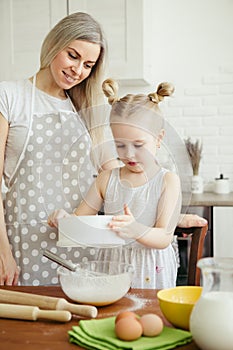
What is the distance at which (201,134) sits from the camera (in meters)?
3.77

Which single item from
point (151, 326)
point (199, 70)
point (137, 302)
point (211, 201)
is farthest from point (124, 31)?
point (151, 326)

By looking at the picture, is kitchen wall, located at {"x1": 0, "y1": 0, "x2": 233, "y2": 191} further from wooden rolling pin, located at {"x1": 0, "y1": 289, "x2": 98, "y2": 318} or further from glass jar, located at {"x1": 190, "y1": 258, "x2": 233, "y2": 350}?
glass jar, located at {"x1": 190, "y1": 258, "x2": 233, "y2": 350}

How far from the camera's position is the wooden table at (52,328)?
40.9 inches

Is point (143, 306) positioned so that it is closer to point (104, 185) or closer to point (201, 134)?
point (104, 185)

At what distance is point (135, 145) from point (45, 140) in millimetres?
480

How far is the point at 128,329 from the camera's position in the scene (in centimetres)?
101

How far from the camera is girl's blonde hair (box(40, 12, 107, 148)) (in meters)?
1.69

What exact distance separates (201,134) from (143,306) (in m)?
2.60

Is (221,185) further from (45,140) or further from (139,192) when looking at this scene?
(139,192)

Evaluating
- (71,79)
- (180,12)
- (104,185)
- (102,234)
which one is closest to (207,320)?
(102,234)

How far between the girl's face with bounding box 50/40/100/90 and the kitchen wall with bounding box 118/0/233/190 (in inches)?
77.7

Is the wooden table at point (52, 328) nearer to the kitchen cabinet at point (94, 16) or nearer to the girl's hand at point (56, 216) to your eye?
the girl's hand at point (56, 216)

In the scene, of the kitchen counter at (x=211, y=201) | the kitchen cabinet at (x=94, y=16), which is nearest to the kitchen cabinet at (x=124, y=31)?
the kitchen cabinet at (x=94, y=16)

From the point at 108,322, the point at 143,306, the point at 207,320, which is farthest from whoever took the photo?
the point at 143,306
